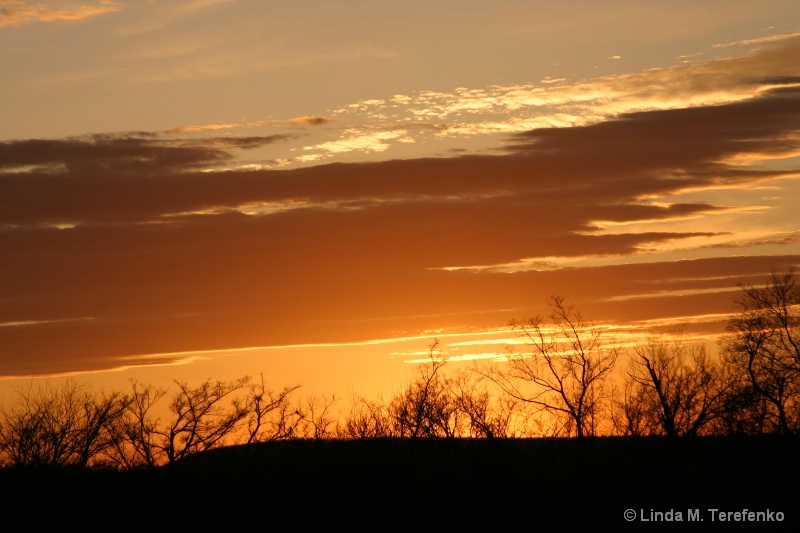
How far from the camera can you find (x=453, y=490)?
57.0m

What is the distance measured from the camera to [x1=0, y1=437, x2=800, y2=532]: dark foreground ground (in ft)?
176

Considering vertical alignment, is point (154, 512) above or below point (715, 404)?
below

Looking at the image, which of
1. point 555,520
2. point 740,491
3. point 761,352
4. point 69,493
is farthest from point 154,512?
point 761,352

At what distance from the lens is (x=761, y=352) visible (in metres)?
70.1

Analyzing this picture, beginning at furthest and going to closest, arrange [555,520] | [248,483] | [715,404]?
[715,404], [248,483], [555,520]

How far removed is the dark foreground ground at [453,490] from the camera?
53.7 m

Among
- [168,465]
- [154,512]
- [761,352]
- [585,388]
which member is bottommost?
[154,512]

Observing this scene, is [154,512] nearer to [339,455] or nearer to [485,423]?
[339,455]

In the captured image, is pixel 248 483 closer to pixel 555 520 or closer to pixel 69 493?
pixel 69 493

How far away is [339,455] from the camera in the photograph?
65.2 metres

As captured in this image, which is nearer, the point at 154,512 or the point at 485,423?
the point at 154,512

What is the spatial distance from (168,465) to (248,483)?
262 inches

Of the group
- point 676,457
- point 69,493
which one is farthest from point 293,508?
point 676,457

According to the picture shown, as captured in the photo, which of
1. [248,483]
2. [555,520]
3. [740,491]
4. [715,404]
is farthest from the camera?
[715,404]
